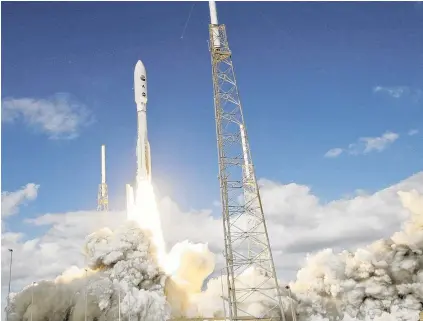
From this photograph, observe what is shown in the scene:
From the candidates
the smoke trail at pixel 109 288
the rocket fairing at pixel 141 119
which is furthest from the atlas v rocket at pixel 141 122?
the smoke trail at pixel 109 288

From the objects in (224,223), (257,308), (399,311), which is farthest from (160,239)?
(399,311)

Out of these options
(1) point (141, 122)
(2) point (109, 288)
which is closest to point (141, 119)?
(1) point (141, 122)

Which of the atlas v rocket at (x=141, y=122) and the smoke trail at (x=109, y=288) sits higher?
the atlas v rocket at (x=141, y=122)

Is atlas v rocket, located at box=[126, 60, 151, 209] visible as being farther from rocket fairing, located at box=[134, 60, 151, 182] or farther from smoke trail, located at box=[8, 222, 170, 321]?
smoke trail, located at box=[8, 222, 170, 321]

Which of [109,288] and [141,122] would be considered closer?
[109,288]

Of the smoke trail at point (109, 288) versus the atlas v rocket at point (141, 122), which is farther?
the atlas v rocket at point (141, 122)

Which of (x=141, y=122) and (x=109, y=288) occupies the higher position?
(x=141, y=122)

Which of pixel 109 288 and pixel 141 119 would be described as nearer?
pixel 109 288

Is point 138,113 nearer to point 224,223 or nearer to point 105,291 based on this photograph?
point 105,291

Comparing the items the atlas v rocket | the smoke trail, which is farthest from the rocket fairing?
the smoke trail

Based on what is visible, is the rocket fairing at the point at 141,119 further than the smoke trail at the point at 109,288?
Yes

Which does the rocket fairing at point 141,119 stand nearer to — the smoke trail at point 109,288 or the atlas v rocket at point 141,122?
the atlas v rocket at point 141,122

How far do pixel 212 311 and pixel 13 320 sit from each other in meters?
22.7

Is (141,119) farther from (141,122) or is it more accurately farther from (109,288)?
(109,288)
